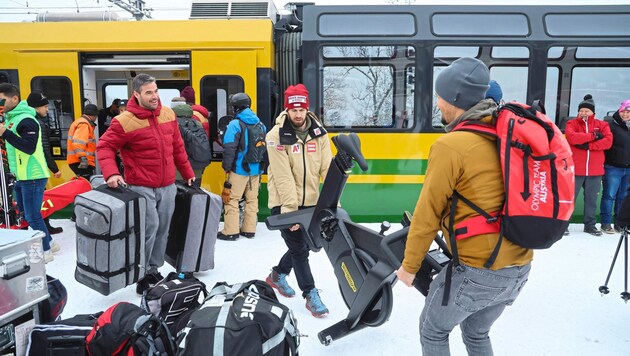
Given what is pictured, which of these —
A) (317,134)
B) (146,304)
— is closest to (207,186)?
(317,134)

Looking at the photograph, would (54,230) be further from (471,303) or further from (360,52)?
(471,303)

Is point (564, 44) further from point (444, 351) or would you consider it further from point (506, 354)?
point (444, 351)

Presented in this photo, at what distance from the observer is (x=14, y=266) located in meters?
2.15

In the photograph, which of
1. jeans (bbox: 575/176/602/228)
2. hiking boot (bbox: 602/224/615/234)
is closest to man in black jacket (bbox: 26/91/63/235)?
jeans (bbox: 575/176/602/228)

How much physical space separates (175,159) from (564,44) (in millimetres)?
4958

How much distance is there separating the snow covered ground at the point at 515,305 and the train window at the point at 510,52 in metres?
2.41

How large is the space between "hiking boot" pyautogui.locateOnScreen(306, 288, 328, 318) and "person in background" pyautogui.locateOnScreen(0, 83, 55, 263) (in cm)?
259

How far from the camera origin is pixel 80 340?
7.45ft

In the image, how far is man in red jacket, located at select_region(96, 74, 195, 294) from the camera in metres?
3.68

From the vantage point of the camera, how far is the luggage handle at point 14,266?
2.11m

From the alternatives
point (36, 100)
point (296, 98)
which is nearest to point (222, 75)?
point (36, 100)

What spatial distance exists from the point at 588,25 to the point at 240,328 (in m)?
5.97

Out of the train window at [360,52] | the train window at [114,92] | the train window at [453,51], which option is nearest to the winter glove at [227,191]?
the train window at [360,52]

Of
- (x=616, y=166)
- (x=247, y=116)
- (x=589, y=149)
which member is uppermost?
(x=247, y=116)
